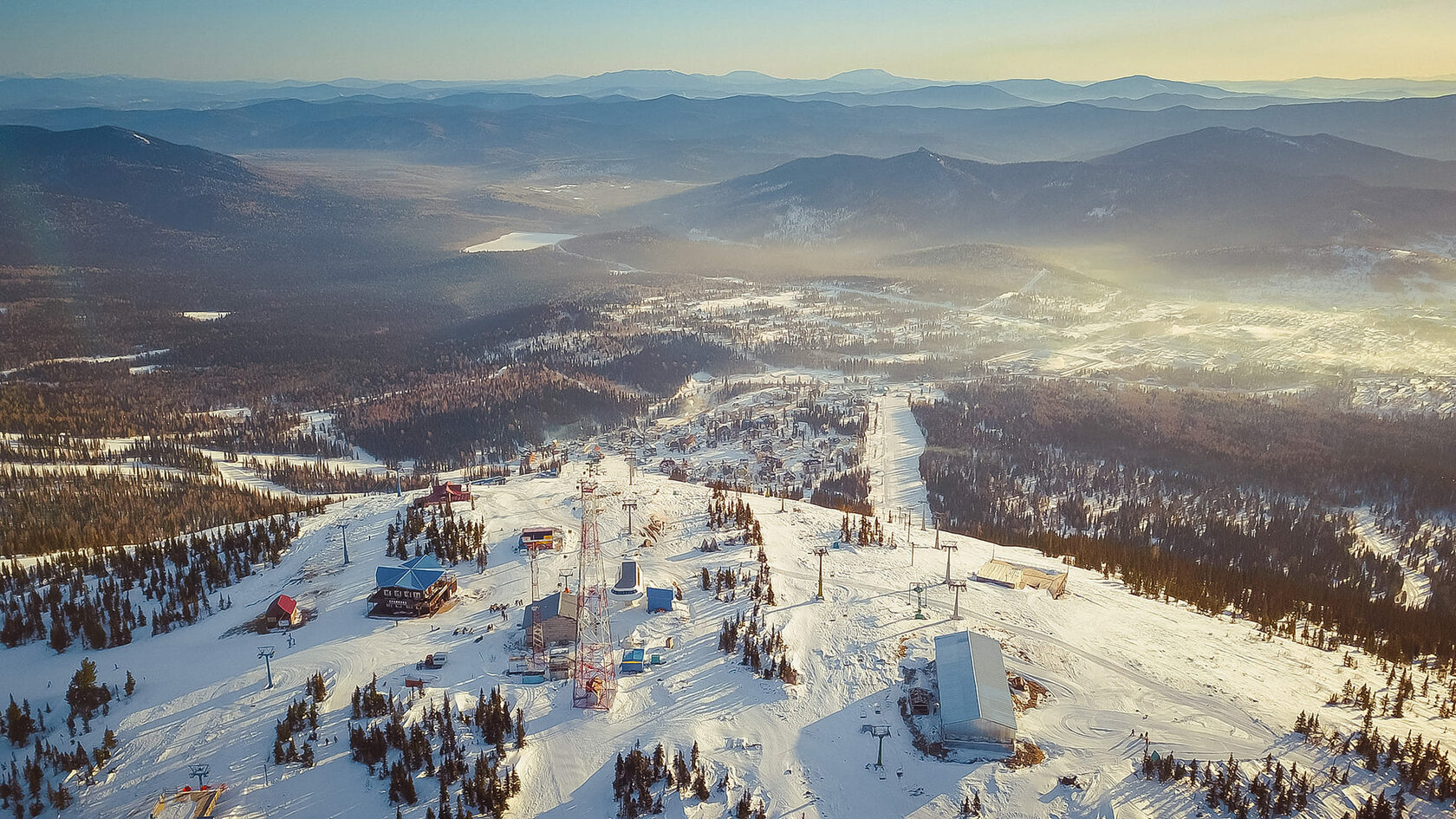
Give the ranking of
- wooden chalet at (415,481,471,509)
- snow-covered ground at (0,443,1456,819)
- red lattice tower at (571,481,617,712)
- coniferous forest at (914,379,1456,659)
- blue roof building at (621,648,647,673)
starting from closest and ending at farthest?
snow-covered ground at (0,443,1456,819), red lattice tower at (571,481,617,712), blue roof building at (621,648,647,673), coniferous forest at (914,379,1456,659), wooden chalet at (415,481,471,509)

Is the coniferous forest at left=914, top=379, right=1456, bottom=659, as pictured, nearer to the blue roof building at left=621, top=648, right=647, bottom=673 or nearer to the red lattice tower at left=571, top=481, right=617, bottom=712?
the blue roof building at left=621, top=648, right=647, bottom=673

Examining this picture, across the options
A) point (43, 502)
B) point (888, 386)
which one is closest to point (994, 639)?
point (43, 502)

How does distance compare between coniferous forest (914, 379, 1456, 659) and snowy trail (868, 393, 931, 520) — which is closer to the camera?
coniferous forest (914, 379, 1456, 659)

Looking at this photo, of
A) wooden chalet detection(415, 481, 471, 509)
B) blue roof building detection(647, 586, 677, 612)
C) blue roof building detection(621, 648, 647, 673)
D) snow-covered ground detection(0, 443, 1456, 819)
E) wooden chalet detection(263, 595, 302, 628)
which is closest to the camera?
snow-covered ground detection(0, 443, 1456, 819)

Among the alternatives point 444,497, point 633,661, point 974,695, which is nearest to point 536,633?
point 633,661

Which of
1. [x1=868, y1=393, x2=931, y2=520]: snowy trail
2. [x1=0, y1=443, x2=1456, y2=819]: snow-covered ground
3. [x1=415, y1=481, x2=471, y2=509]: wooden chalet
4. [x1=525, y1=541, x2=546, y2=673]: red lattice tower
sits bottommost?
[x1=868, y1=393, x2=931, y2=520]: snowy trail

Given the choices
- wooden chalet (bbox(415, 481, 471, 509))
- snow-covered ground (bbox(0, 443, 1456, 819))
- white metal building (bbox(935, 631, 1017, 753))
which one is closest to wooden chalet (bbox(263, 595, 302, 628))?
snow-covered ground (bbox(0, 443, 1456, 819))

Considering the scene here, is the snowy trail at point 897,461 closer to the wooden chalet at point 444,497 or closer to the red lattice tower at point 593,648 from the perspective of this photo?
the wooden chalet at point 444,497

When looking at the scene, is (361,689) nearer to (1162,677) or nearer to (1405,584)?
(1162,677)
